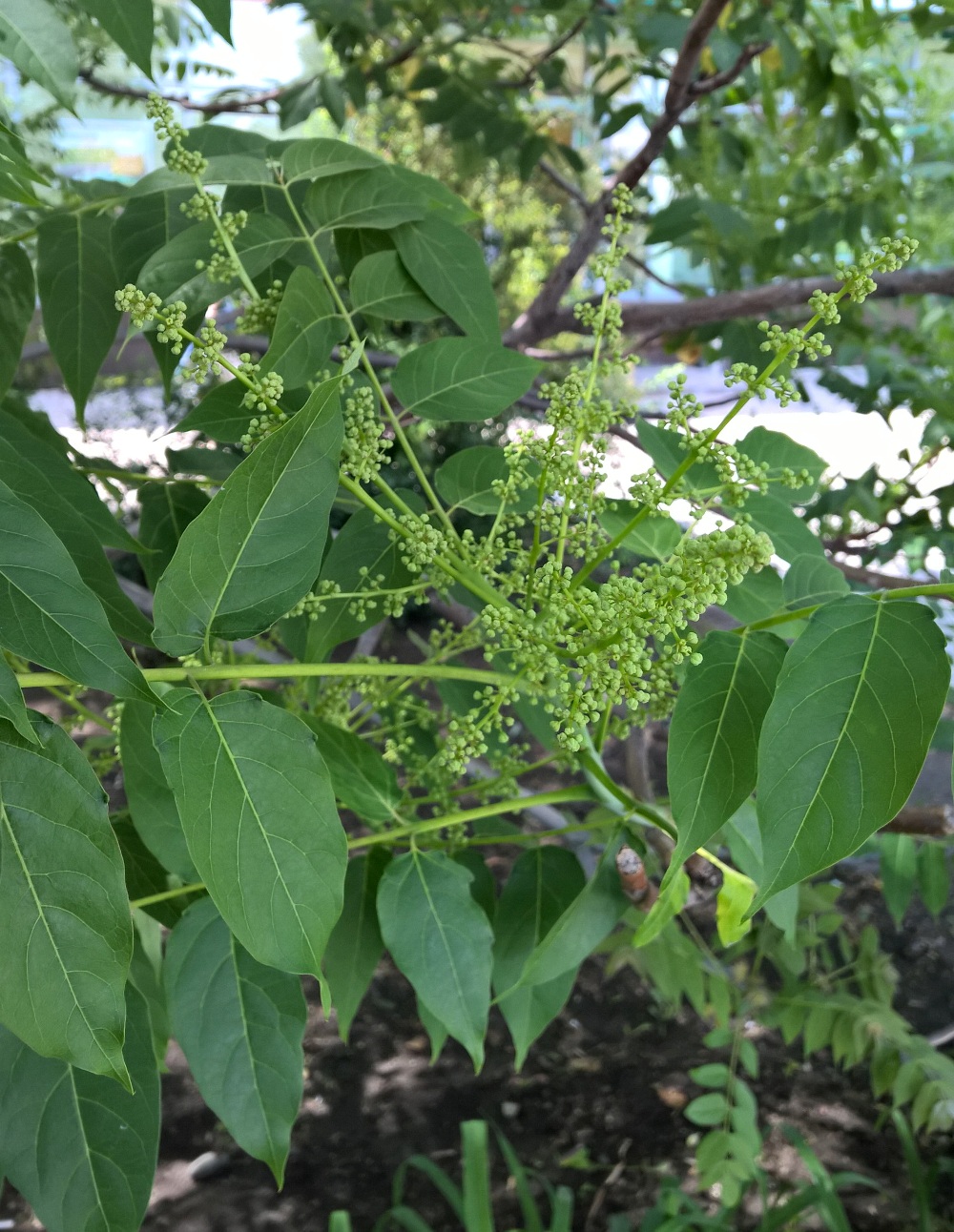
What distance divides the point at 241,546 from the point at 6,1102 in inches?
10.5

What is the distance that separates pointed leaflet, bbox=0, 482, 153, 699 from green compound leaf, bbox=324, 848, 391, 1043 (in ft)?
0.81

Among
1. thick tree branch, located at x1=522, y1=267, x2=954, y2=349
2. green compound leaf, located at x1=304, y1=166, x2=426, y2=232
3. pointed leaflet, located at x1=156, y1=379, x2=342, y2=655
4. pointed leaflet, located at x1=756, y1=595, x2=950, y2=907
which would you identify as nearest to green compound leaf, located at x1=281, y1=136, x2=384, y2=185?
green compound leaf, located at x1=304, y1=166, x2=426, y2=232

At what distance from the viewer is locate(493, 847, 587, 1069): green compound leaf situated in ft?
1.79

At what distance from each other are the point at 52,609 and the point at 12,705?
3 centimetres

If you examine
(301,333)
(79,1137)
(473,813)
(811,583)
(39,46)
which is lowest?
(79,1137)

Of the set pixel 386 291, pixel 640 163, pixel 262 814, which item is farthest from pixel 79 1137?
pixel 640 163

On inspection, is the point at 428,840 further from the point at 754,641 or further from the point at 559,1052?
the point at 559,1052

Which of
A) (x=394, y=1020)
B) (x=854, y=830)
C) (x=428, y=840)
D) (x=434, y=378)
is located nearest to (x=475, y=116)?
(x=434, y=378)

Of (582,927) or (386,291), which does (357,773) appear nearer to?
(582,927)

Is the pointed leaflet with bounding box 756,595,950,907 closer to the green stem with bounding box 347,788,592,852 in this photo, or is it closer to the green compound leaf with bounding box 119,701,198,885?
the green stem with bounding box 347,788,592,852

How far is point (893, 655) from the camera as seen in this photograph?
1.08 ft

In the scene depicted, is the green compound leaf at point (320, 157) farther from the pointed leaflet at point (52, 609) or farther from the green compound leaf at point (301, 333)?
the pointed leaflet at point (52, 609)

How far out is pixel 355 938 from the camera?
54 centimetres

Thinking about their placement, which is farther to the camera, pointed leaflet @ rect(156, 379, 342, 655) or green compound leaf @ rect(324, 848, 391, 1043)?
green compound leaf @ rect(324, 848, 391, 1043)
